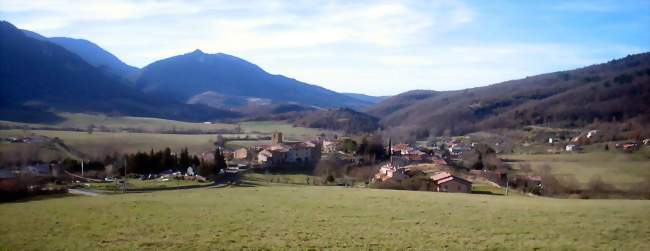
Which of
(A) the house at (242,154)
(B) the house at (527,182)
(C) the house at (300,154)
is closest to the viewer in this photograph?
(B) the house at (527,182)

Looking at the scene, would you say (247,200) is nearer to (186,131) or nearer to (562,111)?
(186,131)

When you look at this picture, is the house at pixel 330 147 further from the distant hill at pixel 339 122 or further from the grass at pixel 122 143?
the distant hill at pixel 339 122

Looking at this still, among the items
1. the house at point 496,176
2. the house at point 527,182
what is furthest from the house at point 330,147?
the house at point 527,182

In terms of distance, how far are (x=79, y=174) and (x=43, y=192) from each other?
1894 centimetres

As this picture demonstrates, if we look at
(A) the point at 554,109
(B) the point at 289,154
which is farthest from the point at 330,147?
(A) the point at 554,109

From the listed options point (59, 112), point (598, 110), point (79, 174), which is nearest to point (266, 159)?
point (79, 174)

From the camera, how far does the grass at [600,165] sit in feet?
172

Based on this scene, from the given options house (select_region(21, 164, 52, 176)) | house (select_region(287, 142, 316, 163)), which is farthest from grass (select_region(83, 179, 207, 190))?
house (select_region(287, 142, 316, 163))

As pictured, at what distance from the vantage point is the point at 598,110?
5044 inches

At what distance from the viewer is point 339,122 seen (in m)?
173

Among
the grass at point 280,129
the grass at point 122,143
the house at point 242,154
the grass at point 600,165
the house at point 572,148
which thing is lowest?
the grass at point 600,165

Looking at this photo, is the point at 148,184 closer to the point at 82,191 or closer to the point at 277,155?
the point at 82,191

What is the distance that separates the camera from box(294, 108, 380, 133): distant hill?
164 metres

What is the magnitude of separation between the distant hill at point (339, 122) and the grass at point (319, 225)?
130 metres
